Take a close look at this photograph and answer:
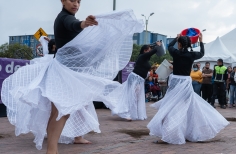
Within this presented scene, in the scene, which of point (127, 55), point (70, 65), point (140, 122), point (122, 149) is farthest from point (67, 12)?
point (140, 122)

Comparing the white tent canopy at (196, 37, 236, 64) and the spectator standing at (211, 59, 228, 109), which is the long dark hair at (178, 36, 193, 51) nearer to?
the spectator standing at (211, 59, 228, 109)

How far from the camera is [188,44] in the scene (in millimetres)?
5879

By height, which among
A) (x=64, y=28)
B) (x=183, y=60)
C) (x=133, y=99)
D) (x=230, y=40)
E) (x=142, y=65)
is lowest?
(x=133, y=99)

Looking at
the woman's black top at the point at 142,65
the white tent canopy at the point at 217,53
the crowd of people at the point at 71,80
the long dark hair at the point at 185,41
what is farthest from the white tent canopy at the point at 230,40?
the crowd of people at the point at 71,80

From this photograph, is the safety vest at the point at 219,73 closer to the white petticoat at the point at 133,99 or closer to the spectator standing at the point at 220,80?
the spectator standing at the point at 220,80

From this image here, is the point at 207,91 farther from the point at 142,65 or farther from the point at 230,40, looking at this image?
the point at 230,40

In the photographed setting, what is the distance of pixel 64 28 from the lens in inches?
151

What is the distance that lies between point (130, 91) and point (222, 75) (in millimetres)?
6699

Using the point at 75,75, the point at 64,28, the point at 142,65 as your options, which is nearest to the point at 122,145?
the point at 75,75

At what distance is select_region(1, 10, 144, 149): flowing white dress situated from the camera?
3.61 m

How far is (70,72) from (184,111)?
2.42 m

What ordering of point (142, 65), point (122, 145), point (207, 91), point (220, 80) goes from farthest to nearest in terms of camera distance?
point (207, 91), point (220, 80), point (142, 65), point (122, 145)

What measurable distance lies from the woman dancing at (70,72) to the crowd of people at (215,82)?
10.7 metres

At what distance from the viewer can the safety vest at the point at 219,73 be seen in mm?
14461
